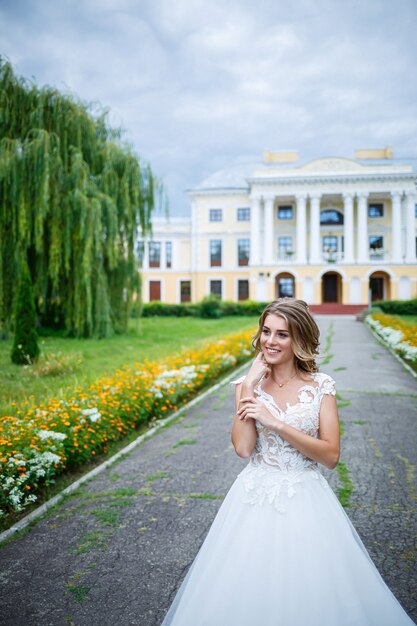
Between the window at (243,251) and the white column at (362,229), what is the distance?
36.1ft

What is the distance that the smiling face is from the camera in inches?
102

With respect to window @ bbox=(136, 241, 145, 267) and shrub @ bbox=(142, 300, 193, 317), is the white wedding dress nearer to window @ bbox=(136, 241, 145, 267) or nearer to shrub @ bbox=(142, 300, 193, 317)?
window @ bbox=(136, 241, 145, 267)

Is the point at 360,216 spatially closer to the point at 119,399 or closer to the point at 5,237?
the point at 5,237

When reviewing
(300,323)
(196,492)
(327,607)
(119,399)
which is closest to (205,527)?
(196,492)

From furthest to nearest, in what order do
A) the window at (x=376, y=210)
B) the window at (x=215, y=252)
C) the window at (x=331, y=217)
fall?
the window at (x=215, y=252)
the window at (x=331, y=217)
the window at (x=376, y=210)

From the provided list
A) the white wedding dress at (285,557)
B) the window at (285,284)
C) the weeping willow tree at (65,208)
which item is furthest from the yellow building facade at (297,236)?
the white wedding dress at (285,557)

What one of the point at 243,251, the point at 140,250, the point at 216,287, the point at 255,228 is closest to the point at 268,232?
the point at 255,228

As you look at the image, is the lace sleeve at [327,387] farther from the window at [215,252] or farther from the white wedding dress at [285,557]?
the window at [215,252]

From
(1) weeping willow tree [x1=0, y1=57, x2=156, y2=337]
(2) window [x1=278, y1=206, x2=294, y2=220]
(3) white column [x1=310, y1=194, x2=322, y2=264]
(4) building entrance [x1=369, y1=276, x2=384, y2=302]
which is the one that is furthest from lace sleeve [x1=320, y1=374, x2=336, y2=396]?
(2) window [x1=278, y1=206, x2=294, y2=220]

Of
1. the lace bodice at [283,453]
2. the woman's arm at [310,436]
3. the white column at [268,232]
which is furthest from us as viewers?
the white column at [268,232]

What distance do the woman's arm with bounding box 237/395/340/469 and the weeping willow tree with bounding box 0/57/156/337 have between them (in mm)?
14666

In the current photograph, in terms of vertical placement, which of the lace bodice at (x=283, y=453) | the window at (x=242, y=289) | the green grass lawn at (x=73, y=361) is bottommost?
the green grass lawn at (x=73, y=361)

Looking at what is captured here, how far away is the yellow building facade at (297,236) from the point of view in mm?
45438

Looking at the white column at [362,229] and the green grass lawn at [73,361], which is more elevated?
the white column at [362,229]
